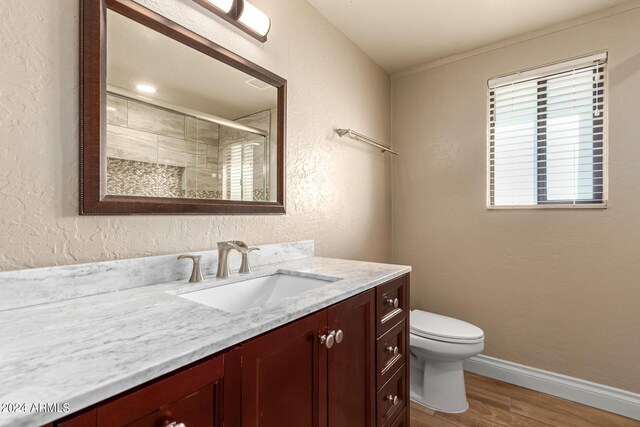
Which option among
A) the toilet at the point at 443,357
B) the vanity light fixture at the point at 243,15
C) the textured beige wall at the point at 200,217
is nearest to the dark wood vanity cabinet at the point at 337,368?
the toilet at the point at 443,357

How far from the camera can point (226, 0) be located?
4.15ft

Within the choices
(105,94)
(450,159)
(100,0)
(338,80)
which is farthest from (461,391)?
(100,0)

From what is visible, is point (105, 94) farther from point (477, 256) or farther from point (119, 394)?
point (477, 256)

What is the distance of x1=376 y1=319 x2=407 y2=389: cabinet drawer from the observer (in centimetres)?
122

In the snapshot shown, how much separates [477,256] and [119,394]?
2291 millimetres

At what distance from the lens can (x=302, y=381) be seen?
2.76 ft

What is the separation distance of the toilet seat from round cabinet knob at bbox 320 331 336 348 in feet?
3.63

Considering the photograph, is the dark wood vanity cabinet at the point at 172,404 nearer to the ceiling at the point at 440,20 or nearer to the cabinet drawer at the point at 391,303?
the cabinet drawer at the point at 391,303

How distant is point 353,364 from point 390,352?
32 centimetres

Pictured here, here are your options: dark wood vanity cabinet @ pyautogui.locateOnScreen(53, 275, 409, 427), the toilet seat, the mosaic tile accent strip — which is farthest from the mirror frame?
the toilet seat

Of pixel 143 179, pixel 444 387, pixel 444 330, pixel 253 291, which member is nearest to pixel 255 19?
pixel 143 179

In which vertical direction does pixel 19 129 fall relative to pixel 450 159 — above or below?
below

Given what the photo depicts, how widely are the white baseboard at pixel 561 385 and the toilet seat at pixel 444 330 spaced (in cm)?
52

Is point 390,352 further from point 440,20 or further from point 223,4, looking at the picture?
point 440,20
